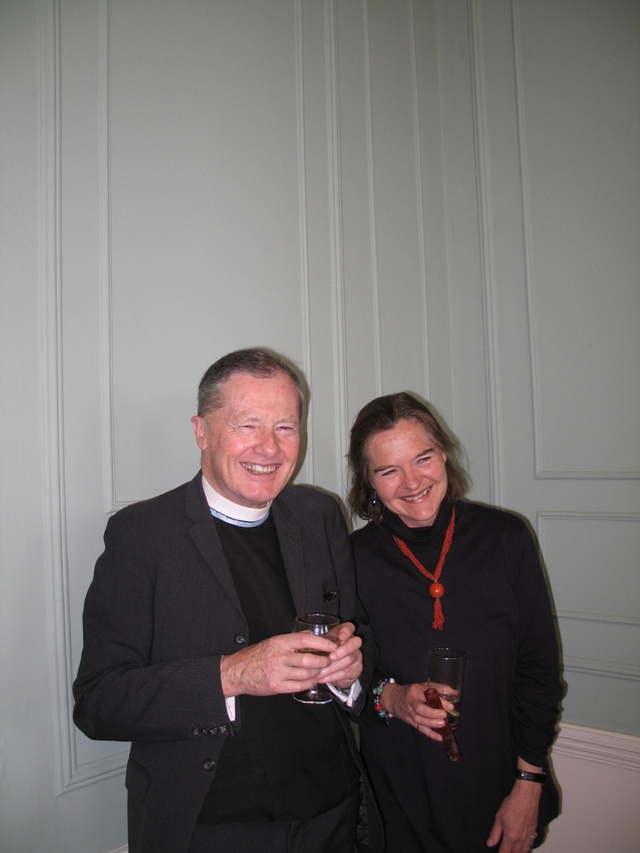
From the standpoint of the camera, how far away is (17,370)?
1.61 m

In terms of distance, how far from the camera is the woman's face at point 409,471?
6.08ft

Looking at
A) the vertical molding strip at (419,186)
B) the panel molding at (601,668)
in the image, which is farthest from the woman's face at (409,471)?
the panel molding at (601,668)

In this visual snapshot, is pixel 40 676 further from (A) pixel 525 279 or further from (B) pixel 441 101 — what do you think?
(B) pixel 441 101

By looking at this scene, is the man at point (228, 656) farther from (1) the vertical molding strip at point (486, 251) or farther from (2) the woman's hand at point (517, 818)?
(1) the vertical molding strip at point (486, 251)

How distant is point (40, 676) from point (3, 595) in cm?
25

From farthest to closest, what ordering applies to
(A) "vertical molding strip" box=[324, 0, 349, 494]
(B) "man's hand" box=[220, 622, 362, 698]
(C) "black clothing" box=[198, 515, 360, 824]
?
(A) "vertical molding strip" box=[324, 0, 349, 494] → (C) "black clothing" box=[198, 515, 360, 824] → (B) "man's hand" box=[220, 622, 362, 698]

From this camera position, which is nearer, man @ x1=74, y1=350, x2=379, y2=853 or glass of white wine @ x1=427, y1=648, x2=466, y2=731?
man @ x1=74, y1=350, x2=379, y2=853

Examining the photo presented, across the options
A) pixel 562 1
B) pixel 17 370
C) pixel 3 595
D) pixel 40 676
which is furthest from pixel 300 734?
pixel 562 1

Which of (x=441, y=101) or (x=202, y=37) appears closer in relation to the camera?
(x=202, y=37)

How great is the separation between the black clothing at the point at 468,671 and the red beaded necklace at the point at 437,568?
1 centimetres

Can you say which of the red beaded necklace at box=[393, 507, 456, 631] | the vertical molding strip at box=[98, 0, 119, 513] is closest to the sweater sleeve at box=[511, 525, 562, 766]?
the red beaded necklace at box=[393, 507, 456, 631]

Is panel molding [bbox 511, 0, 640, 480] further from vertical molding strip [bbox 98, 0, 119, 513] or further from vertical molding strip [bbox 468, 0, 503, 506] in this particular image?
vertical molding strip [bbox 98, 0, 119, 513]

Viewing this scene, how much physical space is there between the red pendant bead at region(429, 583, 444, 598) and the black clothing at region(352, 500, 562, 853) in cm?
2

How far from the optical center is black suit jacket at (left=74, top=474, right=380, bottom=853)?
1319 mm
